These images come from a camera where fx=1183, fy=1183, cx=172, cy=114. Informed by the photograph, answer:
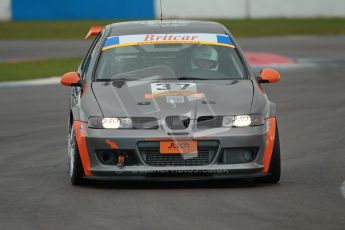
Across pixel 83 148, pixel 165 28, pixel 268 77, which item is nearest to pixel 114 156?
pixel 83 148

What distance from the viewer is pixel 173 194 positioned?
9.27 meters

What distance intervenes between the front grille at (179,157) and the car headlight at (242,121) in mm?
216

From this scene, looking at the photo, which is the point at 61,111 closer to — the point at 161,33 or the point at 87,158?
the point at 161,33

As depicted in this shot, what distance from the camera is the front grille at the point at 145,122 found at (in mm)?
9406

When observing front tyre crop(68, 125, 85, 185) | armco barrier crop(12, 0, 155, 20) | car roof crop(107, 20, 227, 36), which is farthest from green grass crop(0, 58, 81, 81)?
armco barrier crop(12, 0, 155, 20)

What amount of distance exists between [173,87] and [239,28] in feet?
88.9

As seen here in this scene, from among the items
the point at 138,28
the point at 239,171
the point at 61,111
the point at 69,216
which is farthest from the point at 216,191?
the point at 61,111

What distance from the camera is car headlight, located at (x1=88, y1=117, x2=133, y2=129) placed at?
9.47 m

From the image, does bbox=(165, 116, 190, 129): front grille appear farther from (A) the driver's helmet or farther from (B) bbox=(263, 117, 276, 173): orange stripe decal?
(A) the driver's helmet

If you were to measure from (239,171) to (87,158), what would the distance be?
123 cm

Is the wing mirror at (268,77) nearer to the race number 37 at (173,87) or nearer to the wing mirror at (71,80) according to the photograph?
the race number 37 at (173,87)

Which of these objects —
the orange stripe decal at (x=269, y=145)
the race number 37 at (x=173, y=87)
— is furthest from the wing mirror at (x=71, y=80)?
the orange stripe decal at (x=269, y=145)

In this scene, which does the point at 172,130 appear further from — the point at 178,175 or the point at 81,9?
the point at 81,9

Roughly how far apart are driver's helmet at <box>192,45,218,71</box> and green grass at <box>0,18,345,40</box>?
2372 centimetres
